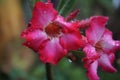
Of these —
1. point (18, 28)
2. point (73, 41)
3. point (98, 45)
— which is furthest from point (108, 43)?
point (18, 28)

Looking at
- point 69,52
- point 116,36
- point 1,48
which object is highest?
point 69,52

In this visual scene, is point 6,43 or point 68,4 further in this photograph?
point 6,43

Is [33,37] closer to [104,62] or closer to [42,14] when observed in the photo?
[42,14]

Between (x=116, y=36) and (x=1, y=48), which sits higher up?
(x=116, y=36)

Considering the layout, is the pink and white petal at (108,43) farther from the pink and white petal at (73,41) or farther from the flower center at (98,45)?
the pink and white petal at (73,41)

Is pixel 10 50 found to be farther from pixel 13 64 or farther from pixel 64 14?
pixel 64 14

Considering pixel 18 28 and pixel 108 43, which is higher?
pixel 108 43

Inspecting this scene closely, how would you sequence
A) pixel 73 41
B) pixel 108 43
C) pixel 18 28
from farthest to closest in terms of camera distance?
pixel 18 28, pixel 108 43, pixel 73 41

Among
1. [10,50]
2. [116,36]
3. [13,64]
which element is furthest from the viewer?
[10,50]

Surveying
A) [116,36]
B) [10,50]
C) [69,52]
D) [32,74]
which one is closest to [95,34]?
[69,52]
